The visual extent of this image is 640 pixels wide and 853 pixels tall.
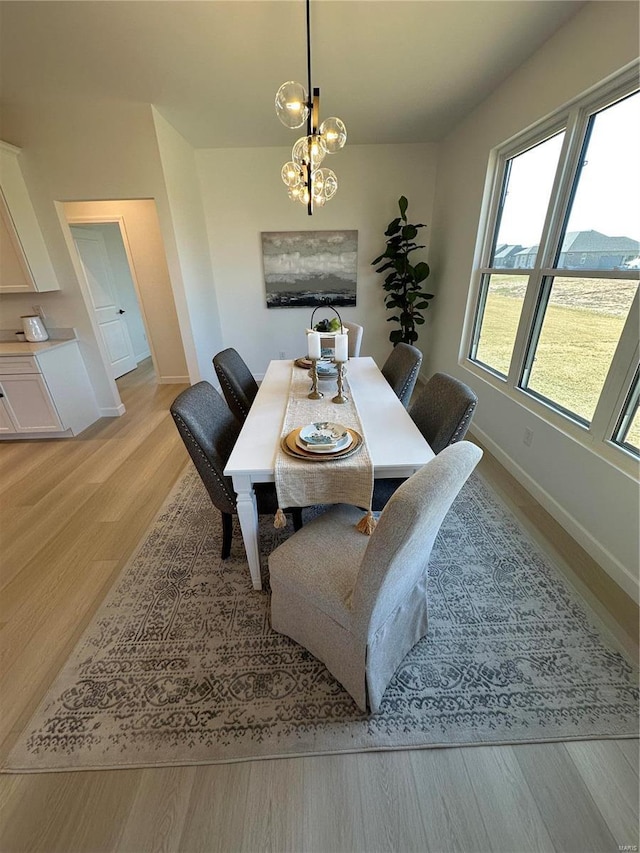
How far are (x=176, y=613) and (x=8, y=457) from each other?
8.38 feet

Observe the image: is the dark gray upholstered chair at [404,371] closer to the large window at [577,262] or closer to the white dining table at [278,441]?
the white dining table at [278,441]

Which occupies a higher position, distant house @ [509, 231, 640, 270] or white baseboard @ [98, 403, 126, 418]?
distant house @ [509, 231, 640, 270]

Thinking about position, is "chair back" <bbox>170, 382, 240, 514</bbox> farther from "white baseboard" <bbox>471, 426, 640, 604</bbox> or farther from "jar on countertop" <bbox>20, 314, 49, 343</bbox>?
"jar on countertop" <bbox>20, 314, 49, 343</bbox>

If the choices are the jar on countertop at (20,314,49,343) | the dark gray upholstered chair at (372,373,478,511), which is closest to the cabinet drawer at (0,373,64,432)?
the jar on countertop at (20,314,49,343)

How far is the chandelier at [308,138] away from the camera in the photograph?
4.69 ft

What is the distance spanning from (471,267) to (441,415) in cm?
230

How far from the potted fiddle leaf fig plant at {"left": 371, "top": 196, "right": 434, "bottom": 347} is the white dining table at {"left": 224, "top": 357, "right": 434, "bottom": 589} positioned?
2.24 m

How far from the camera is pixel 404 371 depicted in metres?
2.15

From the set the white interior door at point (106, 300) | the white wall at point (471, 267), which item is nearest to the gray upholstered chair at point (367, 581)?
the white wall at point (471, 267)

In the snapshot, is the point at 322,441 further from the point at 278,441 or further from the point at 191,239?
the point at 191,239

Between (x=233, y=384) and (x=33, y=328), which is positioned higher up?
(x=33, y=328)

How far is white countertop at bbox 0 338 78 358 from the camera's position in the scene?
2711mm

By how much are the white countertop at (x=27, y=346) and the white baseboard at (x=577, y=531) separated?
4018mm

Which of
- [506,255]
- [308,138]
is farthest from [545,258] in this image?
[308,138]
